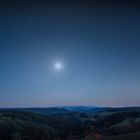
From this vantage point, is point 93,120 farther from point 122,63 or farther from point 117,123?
point 122,63

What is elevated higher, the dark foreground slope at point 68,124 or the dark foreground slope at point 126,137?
the dark foreground slope at point 68,124

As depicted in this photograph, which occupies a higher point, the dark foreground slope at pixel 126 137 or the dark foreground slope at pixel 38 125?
the dark foreground slope at pixel 38 125

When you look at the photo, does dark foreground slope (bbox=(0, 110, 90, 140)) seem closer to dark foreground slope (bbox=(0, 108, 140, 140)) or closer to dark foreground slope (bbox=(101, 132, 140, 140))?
dark foreground slope (bbox=(0, 108, 140, 140))

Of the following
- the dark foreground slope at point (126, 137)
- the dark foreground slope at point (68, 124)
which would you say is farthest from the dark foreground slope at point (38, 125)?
the dark foreground slope at point (126, 137)

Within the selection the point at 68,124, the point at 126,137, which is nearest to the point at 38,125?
the point at 68,124

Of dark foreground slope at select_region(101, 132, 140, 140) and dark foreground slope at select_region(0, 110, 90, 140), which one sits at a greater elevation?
dark foreground slope at select_region(0, 110, 90, 140)

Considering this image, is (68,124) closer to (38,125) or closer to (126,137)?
(38,125)

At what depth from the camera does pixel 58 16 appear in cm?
309

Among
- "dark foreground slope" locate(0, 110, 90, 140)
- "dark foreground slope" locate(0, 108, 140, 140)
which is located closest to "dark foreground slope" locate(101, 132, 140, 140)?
"dark foreground slope" locate(0, 108, 140, 140)

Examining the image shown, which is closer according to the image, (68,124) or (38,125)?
(38,125)

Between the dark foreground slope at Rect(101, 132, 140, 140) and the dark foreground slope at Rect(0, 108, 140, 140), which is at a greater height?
the dark foreground slope at Rect(0, 108, 140, 140)

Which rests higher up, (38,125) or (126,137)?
(38,125)

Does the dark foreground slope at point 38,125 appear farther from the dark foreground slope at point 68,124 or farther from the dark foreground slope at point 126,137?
the dark foreground slope at point 126,137

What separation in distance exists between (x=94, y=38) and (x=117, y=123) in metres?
0.97
